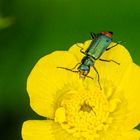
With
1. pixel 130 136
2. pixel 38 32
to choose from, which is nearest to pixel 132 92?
pixel 130 136

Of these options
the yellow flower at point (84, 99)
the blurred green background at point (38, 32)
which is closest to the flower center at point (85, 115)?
the yellow flower at point (84, 99)

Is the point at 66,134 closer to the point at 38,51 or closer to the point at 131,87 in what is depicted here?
the point at 131,87

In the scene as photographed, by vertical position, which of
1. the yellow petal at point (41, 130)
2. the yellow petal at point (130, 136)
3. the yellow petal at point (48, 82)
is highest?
the yellow petal at point (48, 82)

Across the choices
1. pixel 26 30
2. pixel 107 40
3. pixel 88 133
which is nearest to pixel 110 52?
pixel 107 40

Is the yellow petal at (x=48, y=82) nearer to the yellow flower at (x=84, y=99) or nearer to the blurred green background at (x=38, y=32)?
the yellow flower at (x=84, y=99)

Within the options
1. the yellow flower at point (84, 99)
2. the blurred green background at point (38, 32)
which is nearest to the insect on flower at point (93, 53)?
the yellow flower at point (84, 99)

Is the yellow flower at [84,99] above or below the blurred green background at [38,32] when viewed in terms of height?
below

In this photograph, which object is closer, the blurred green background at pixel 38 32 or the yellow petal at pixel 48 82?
the yellow petal at pixel 48 82

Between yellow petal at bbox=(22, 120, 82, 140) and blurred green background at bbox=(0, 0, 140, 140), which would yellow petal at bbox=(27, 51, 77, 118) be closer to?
yellow petal at bbox=(22, 120, 82, 140)

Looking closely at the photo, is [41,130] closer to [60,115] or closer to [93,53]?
[60,115]
